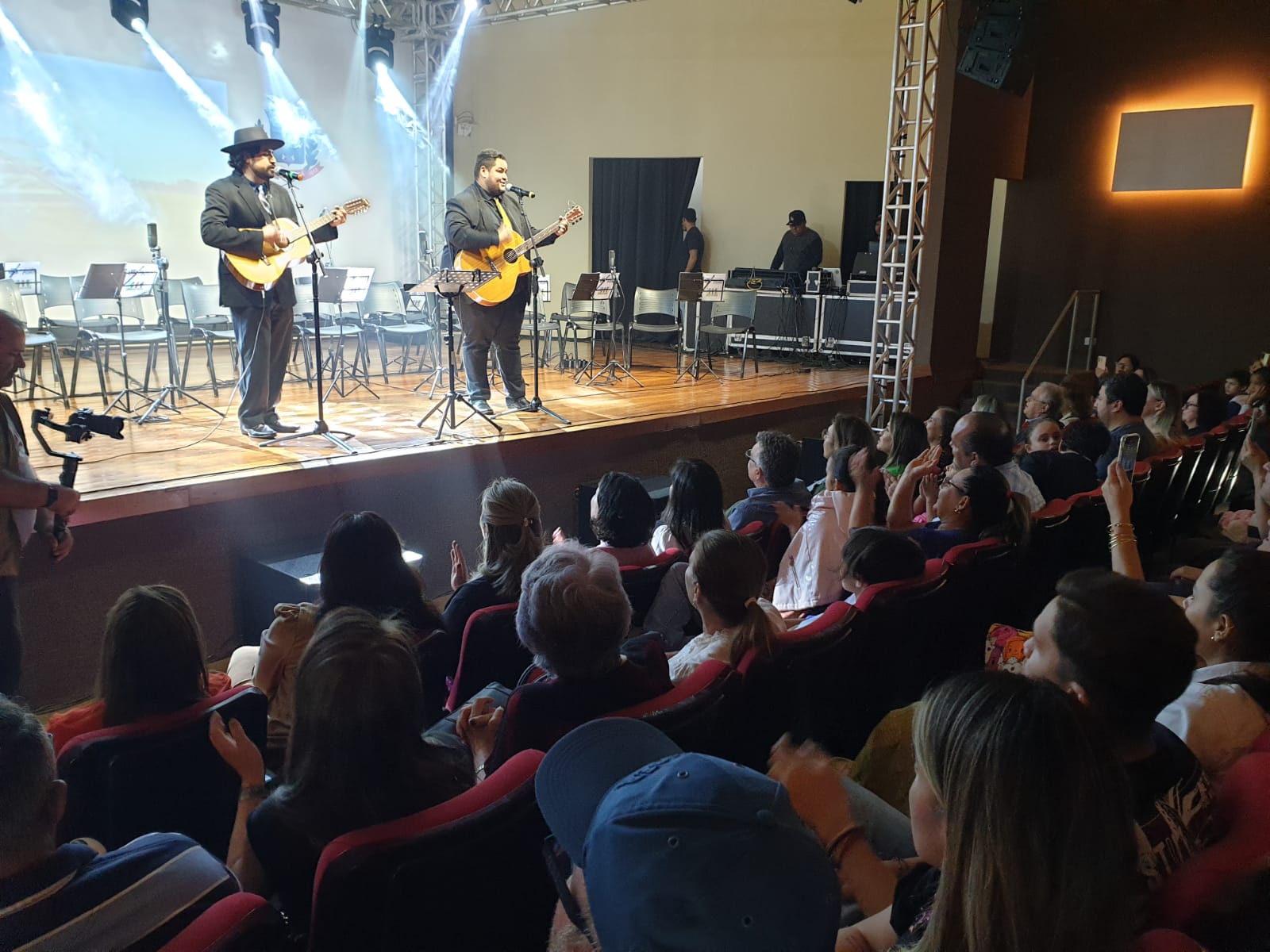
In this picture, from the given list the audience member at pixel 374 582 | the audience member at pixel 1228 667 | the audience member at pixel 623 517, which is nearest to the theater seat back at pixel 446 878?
the audience member at pixel 374 582

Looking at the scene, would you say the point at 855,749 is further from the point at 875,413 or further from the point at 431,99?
the point at 431,99

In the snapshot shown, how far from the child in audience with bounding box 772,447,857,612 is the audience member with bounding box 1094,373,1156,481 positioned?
5.73 feet

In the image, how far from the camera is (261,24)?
9500 millimetres

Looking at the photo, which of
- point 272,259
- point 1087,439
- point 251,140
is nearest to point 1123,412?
point 1087,439

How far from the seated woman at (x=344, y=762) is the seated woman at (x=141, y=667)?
454 millimetres

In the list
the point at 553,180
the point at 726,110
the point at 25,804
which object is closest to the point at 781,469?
the point at 25,804

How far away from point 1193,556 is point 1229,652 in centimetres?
273

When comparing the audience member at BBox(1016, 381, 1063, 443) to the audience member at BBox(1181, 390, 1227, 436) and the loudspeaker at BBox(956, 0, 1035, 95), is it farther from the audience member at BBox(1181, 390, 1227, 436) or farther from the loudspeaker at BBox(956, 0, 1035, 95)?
the loudspeaker at BBox(956, 0, 1035, 95)

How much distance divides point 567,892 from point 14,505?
220 centimetres

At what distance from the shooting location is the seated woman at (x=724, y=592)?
2.07 meters

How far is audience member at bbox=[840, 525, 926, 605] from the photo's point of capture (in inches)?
96.8

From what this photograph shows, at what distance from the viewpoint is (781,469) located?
3541mm

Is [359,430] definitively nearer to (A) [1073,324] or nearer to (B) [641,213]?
(B) [641,213]

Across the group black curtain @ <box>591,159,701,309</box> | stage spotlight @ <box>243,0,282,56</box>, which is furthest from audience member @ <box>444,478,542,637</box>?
stage spotlight @ <box>243,0,282,56</box>
